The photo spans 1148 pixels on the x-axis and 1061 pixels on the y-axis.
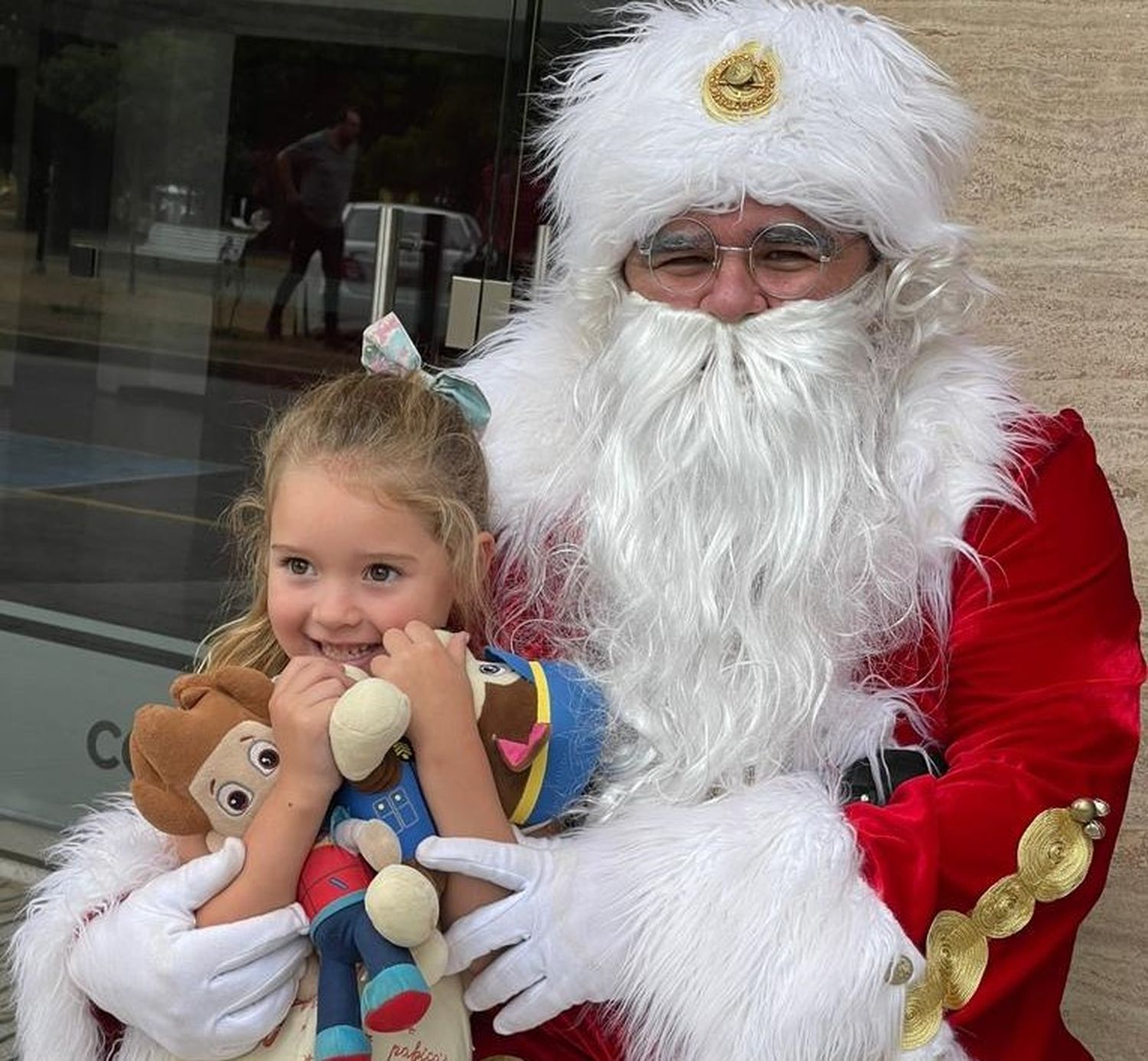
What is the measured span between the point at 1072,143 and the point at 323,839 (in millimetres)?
1871

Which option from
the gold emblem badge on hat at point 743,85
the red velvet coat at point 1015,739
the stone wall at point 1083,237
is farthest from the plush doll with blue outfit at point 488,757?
the stone wall at point 1083,237

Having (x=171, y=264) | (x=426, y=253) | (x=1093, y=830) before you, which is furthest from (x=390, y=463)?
(x=171, y=264)

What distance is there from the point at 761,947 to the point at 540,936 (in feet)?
0.76

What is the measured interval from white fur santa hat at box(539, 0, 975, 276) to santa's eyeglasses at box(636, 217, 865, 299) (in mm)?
24

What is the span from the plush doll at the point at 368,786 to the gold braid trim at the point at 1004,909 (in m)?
0.43

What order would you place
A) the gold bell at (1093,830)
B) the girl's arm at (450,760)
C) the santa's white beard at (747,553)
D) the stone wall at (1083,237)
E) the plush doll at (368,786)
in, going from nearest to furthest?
the plush doll at (368,786)
the girl's arm at (450,760)
the gold bell at (1093,830)
the santa's white beard at (747,553)
the stone wall at (1083,237)

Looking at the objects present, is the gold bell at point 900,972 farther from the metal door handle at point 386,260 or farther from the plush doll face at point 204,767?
the metal door handle at point 386,260

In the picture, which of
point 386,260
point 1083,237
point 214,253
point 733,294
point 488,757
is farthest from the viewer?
point 214,253

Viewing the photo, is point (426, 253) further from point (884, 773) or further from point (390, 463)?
point (884, 773)

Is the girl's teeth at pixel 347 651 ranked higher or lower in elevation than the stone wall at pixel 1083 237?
lower

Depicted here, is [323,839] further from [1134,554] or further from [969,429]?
[1134,554]

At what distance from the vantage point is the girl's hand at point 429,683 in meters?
1.76

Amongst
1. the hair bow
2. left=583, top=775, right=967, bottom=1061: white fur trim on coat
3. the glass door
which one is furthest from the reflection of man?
left=583, top=775, right=967, bottom=1061: white fur trim on coat

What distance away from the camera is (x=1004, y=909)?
1.81 meters
